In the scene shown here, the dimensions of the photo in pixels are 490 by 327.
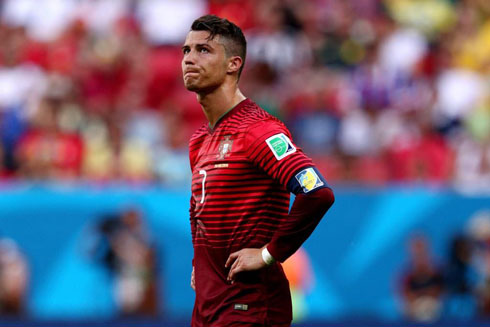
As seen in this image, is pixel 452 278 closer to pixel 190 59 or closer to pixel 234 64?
pixel 234 64

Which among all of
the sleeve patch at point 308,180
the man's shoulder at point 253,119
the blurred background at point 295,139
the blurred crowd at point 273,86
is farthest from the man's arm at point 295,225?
the blurred crowd at point 273,86

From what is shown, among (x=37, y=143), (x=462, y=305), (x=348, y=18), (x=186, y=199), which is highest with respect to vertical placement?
(x=348, y=18)

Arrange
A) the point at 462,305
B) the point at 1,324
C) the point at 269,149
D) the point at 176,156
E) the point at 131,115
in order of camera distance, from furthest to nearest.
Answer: the point at 131,115
the point at 176,156
the point at 462,305
the point at 1,324
the point at 269,149

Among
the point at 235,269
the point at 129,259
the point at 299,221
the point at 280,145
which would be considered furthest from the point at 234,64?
the point at 129,259

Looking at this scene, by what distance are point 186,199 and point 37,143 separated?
2191 millimetres

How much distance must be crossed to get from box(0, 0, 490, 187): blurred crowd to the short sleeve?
6.04 m

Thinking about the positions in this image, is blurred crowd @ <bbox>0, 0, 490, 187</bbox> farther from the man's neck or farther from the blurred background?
the man's neck

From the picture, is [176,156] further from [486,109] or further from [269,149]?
[269,149]

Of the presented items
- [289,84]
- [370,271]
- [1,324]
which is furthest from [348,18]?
[1,324]

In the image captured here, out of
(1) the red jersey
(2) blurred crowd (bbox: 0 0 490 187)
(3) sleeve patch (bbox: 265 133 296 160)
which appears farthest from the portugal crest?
(2) blurred crowd (bbox: 0 0 490 187)

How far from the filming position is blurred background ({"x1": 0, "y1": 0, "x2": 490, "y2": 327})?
10.0 metres

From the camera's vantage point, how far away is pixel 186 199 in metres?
10.2

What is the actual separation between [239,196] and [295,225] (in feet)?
1.16

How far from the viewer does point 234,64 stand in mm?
4844
